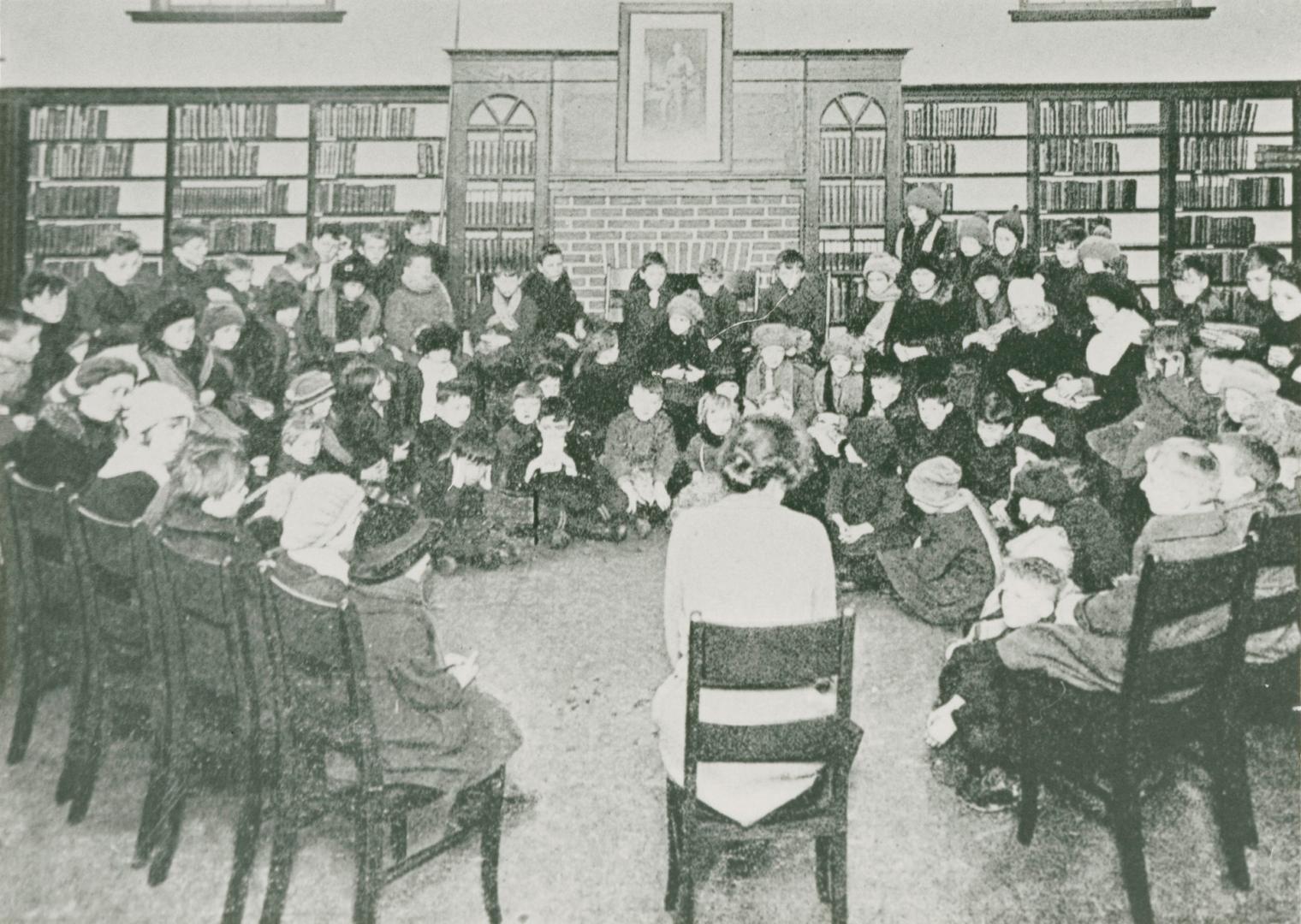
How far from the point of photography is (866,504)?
4.13 m

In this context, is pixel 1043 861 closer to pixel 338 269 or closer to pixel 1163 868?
pixel 1163 868

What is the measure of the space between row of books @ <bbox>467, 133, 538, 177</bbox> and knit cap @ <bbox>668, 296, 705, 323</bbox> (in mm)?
1362

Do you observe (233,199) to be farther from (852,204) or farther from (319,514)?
(319,514)

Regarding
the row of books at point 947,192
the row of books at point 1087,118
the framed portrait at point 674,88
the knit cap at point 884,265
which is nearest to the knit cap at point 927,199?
the row of books at point 947,192

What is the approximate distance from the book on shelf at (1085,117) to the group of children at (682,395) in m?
1.04

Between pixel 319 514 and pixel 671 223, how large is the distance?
3.64 m

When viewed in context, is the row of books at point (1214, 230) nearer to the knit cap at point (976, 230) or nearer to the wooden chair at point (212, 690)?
the knit cap at point (976, 230)

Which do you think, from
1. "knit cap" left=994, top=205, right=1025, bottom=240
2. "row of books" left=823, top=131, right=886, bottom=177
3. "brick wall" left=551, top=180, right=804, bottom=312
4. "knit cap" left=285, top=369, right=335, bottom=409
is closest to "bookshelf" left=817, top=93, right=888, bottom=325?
"row of books" left=823, top=131, right=886, bottom=177

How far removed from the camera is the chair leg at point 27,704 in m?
2.58

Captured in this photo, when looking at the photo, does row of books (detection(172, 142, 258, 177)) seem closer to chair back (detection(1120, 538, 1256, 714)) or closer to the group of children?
the group of children

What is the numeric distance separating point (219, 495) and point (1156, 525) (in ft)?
7.50

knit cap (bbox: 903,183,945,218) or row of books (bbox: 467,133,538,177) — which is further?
row of books (bbox: 467,133,538,177)

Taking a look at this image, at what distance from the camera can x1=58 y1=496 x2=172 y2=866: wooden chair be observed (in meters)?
2.33

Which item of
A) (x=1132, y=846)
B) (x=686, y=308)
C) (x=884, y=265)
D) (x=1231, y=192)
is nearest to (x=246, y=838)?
(x=1132, y=846)
